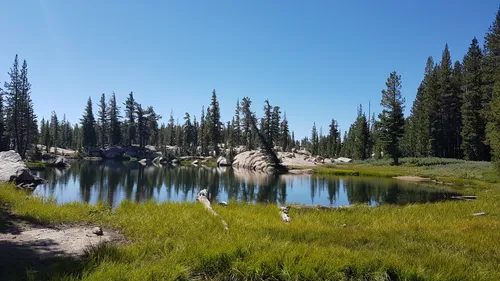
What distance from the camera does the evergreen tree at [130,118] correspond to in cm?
11399

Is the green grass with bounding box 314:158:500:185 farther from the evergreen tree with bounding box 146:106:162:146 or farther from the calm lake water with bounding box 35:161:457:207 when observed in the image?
the evergreen tree with bounding box 146:106:162:146

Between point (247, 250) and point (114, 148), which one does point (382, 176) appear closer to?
point (247, 250)

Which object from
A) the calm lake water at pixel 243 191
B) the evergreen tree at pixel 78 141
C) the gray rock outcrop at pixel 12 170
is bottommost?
the calm lake water at pixel 243 191

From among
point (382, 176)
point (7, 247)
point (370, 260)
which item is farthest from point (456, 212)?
point (382, 176)

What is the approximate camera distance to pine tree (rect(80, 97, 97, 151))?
350 ft

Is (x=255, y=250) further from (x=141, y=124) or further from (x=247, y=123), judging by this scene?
(x=141, y=124)

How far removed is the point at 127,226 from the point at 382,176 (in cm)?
4956

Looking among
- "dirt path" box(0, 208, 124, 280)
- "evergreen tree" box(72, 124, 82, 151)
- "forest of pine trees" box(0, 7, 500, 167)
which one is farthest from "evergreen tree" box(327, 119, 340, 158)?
"dirt path" box(0, 208, 124, 280)

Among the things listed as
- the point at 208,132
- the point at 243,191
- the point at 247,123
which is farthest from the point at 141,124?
the point at 243,191

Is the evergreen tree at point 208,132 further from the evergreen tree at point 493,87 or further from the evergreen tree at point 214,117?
the evergreen tree at point 493,87

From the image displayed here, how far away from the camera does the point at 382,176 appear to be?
52.7m

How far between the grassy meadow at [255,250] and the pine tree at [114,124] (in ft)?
347

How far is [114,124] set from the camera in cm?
11256

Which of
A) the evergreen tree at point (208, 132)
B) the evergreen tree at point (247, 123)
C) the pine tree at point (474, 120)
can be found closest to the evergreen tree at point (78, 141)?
the evergreen tree at point (208, 132)
